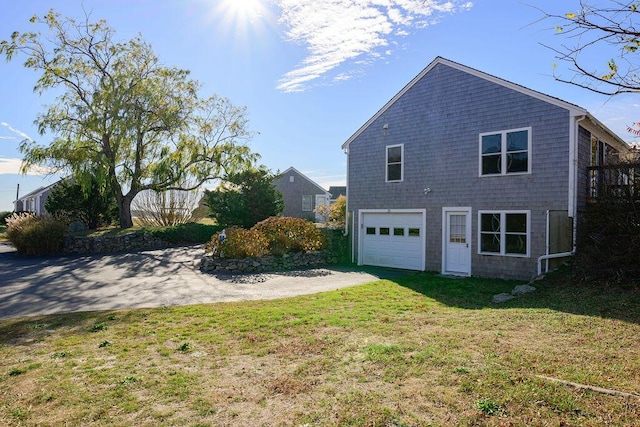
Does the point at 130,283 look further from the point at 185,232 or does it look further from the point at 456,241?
the point at 185,232

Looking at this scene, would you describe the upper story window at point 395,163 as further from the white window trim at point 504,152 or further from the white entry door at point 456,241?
the white window trim at point 504,152

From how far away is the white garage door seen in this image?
14990 mm

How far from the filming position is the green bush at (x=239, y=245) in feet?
47.8

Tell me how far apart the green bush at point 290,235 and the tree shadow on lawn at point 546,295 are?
15.3 ft

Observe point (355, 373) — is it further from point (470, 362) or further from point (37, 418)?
point (37, 418)

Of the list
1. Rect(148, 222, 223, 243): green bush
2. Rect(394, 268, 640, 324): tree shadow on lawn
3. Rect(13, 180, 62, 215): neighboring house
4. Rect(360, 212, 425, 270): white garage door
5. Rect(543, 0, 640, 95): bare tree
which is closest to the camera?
Rect(543, 0, 640, 95): bare tree

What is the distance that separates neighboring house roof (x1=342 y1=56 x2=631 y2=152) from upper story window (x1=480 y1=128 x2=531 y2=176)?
3.49ft

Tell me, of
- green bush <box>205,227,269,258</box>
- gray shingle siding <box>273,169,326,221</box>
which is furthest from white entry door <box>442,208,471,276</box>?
gray shingle siding <box>273,169,326,221</box>

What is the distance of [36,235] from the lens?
59.5ft

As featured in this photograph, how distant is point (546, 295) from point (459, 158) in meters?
5.91

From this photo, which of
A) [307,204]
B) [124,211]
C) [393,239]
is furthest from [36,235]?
[307,204]

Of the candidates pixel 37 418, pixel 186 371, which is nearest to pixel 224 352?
pixel 186 371

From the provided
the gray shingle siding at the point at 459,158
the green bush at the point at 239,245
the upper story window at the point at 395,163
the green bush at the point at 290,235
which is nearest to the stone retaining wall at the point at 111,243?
the green bush at the point at 239,245

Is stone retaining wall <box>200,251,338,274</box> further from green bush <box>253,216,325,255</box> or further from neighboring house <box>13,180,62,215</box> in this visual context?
neighboring house <box>13,180,62,215</box>
